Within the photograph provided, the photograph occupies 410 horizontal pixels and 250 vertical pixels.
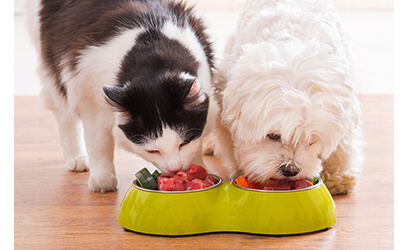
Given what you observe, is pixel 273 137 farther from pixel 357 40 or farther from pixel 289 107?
pixel 357 40

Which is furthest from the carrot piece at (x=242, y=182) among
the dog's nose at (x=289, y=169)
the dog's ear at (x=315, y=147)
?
the dog's ear at (x=315, y=147)

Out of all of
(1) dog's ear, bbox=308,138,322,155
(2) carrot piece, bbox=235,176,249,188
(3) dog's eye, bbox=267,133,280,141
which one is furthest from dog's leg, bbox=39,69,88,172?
(1) dog's ear, bbox=308,138,322,155

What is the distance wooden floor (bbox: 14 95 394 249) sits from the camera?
1.94m

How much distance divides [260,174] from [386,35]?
7833mm

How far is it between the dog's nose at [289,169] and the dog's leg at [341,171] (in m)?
0.55

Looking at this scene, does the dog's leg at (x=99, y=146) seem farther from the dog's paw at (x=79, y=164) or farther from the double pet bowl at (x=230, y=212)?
the double pet bowl at (x=230, y=212)

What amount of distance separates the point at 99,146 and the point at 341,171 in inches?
46.8

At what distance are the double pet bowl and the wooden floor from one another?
0.03 metres

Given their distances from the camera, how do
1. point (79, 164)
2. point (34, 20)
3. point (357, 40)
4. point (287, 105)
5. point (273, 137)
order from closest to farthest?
point (287, 105) < point (273, 137) < point (34, 20) < point (79, 164) < point (357, 40)

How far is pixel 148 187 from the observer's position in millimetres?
2084

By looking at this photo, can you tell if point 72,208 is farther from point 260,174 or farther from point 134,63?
point 260,174

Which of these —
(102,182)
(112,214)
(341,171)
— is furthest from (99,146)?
(341,171)

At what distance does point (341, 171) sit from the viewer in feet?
8.20

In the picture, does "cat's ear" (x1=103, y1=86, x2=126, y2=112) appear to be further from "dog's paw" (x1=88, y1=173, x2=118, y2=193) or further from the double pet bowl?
"dog's paw" (x1=88, y1=173, x2=118, y2=193)
